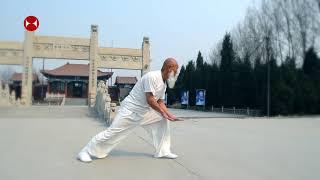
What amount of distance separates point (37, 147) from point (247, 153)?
357cm

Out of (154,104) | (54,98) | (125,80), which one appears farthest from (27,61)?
(154,104)

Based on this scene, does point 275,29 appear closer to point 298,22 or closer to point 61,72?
point 298,22

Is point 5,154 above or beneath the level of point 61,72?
beneath

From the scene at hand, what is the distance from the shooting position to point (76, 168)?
4.95 m

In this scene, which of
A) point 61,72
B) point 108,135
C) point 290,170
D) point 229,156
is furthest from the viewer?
point 61,72

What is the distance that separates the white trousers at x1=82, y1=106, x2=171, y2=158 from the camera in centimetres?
548

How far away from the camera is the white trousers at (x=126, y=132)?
18.0 ft

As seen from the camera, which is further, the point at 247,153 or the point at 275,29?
the point at 275,29

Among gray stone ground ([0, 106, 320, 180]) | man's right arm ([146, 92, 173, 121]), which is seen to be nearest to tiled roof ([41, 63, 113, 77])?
gray stone ground ([0, 106, 320, 180])

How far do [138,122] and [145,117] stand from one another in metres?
0.13

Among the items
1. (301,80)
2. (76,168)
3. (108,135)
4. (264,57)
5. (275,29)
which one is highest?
(275,29)

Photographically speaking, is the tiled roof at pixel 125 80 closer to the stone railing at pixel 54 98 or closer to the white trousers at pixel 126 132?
the stone railing at pixel 54 98

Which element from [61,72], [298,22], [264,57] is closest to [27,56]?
[61,72]

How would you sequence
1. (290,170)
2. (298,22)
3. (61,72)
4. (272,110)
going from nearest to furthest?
1. (290,170)
2. (272,110)
3. (298,22)
4. (61,72)
